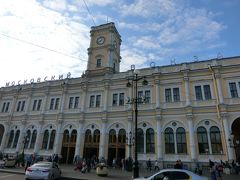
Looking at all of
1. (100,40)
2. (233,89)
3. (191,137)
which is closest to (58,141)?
(191,137)

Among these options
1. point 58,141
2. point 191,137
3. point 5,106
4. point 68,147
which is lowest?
point 68,147

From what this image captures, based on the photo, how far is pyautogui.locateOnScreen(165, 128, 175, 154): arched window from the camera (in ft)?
82.5

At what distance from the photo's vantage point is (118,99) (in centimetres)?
3012

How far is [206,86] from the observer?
26141 millimetres

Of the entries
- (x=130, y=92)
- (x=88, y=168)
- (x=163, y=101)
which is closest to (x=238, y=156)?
(x=163, y=101)

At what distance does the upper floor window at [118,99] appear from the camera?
Answer: 97.8ft

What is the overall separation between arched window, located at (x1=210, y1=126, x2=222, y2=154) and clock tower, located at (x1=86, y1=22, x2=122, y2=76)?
19.8 meters

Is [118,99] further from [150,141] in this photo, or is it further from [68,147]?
[68,147]

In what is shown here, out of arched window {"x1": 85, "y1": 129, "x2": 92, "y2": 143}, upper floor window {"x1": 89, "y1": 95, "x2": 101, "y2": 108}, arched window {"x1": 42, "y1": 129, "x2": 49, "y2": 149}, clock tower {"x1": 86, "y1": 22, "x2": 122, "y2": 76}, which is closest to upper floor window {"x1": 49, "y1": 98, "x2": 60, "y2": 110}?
arched window {"x1": 42, "y1": 129, "x2": 49, "y2": 149}

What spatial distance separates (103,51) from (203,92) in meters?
20.3

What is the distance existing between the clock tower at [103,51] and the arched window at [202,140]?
60.9ft

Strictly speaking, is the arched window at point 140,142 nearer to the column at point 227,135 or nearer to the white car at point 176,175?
the column at point 227,135

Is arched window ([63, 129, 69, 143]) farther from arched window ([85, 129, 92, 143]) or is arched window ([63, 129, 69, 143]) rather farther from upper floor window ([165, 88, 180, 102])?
upper floor window ([165, 88, 180, 102])

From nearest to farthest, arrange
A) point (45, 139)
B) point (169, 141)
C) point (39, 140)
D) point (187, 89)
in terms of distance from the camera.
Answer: point (169, 141)
point (187, 89)
point (39, 140)
point (45, 139)
